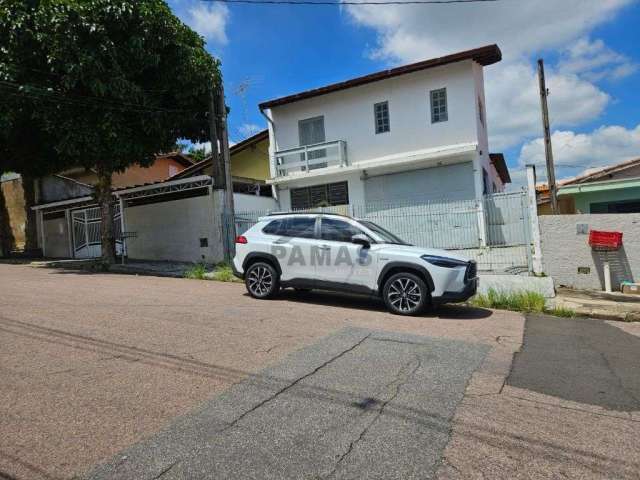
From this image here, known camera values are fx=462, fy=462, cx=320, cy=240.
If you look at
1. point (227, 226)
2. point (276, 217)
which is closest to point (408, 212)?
point (276, 217)

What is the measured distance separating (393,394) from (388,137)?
1422 centimetres

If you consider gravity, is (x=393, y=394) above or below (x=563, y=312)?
above

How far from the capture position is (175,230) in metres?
16.7

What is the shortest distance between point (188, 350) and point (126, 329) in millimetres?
1391

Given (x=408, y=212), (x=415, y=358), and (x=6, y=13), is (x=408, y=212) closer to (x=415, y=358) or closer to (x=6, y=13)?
(x=415, y=358)

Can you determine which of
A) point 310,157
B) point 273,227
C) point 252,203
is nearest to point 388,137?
point 310,157

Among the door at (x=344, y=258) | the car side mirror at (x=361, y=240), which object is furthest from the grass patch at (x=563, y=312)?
the car side mirror at (x=361, y=240)

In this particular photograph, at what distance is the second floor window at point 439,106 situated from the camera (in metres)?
16.2

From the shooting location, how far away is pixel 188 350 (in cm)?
520

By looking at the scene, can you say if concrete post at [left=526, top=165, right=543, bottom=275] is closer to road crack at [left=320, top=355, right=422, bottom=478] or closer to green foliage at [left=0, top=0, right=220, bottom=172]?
road crack at [left=320, top=355, right=422, bottom=478]

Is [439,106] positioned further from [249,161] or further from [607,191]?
[249,161]

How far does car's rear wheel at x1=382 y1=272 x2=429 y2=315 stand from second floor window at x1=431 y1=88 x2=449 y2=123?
33.8 feet

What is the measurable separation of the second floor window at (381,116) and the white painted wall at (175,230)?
6915 millimetres

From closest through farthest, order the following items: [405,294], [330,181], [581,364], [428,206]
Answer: [581,364] → [405,294] → [428,206] → [330,181]
